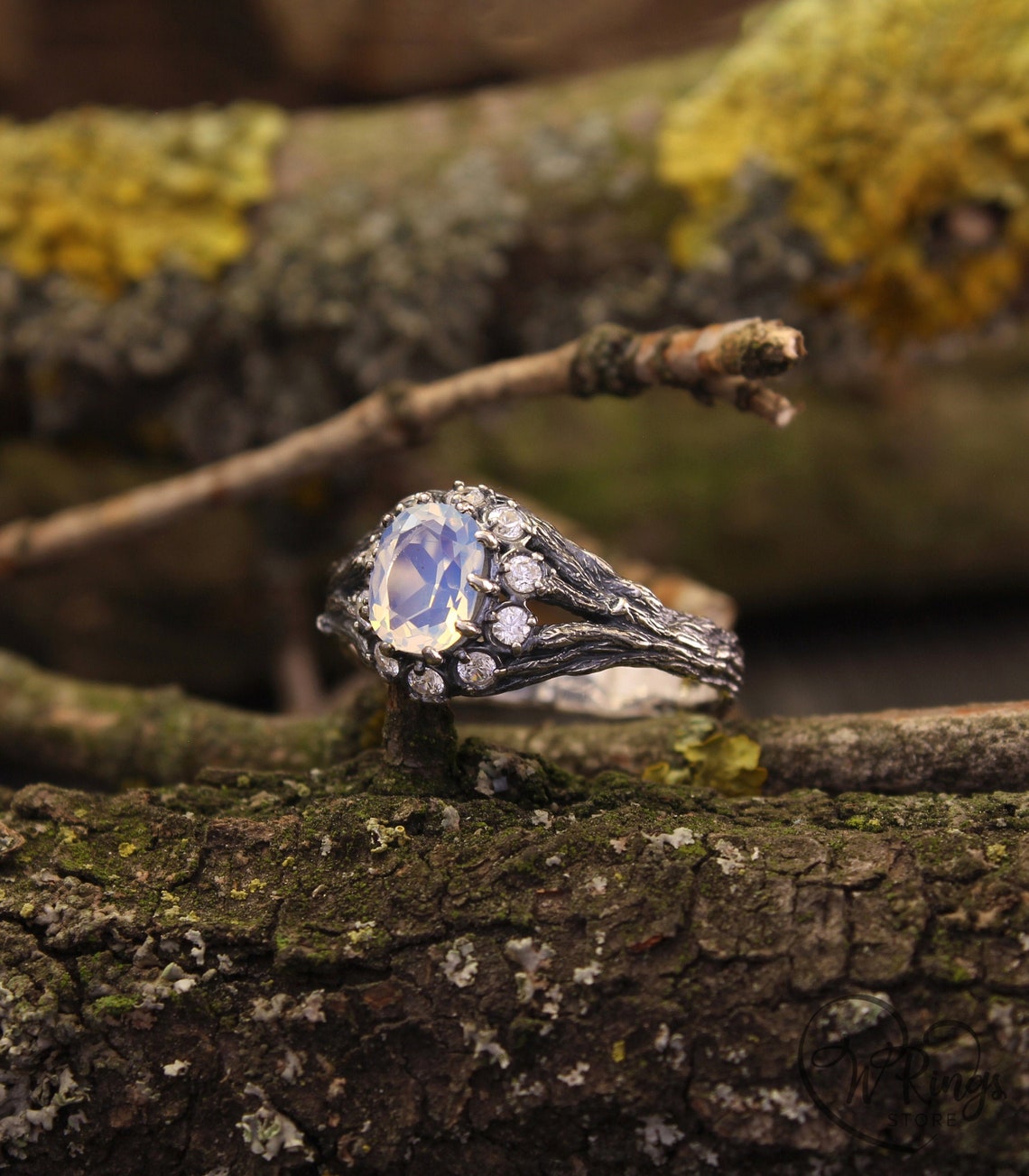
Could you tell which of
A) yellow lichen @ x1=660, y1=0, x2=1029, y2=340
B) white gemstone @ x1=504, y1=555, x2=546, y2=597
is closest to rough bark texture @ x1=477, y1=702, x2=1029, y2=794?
white gemstone @ x1=504, y1=555, x2=546, y2=597

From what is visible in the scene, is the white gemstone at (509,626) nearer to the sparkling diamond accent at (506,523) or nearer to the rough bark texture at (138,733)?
the sparkling diamond accent at (506,523)

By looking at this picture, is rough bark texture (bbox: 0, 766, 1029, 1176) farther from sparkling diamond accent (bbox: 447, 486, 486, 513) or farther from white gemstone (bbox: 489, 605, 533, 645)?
sparkling diamond accent (bbox: 447, 486, 486, 513)

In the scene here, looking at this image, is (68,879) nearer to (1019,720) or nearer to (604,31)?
(1019,720)

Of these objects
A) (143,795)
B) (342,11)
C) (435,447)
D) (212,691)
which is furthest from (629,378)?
(342,11)

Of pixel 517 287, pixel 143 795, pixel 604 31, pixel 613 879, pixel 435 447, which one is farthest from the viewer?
pixel 604 31

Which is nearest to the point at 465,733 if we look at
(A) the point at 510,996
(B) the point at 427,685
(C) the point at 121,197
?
(B) the point at 427,685
